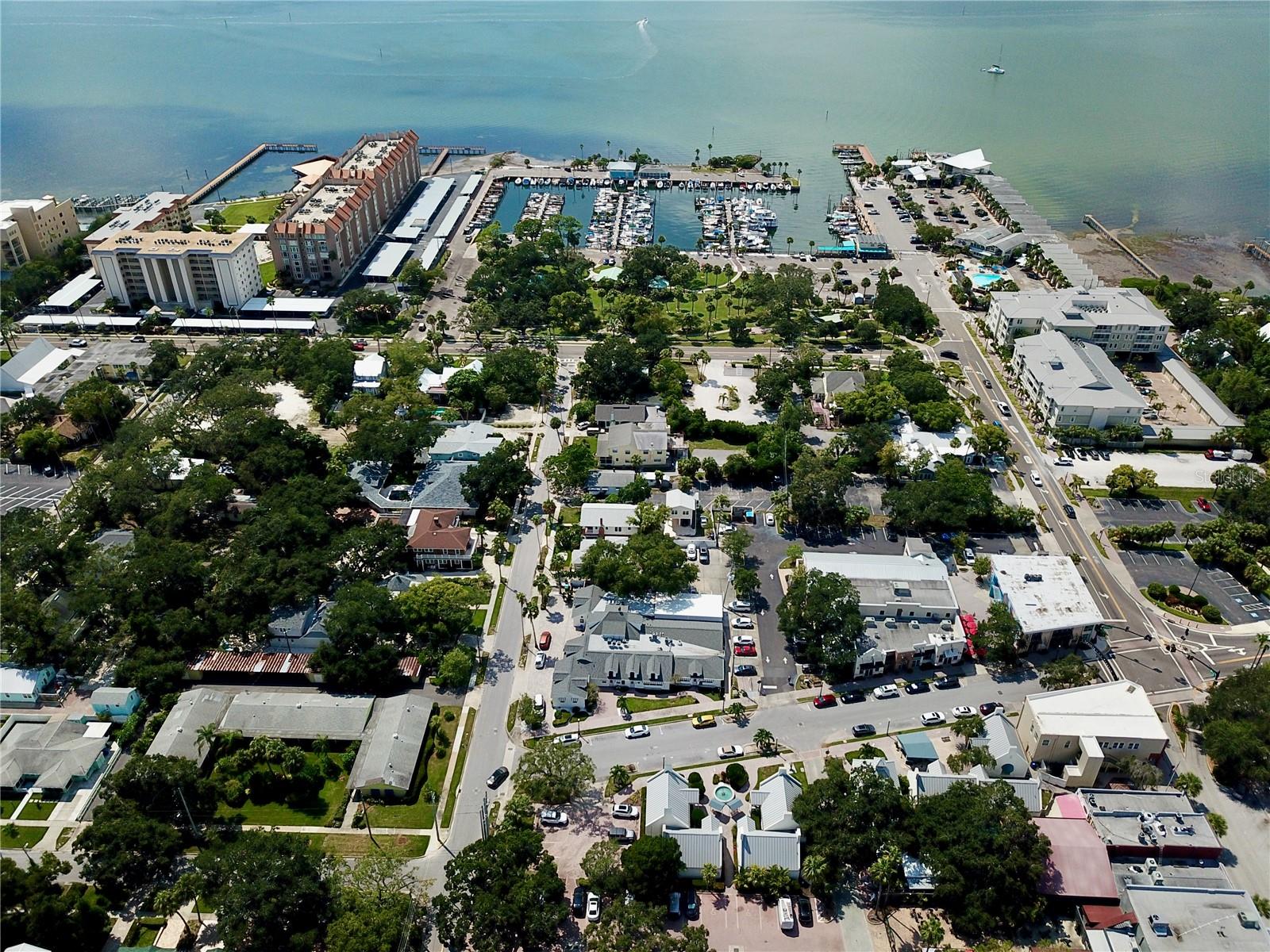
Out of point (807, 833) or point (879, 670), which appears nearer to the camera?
point (807, 833)

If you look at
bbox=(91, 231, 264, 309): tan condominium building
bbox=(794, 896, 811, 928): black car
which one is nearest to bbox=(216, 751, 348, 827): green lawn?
bbox=(794, 896, 811, 928): black car

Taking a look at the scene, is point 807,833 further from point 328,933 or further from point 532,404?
point 532,404

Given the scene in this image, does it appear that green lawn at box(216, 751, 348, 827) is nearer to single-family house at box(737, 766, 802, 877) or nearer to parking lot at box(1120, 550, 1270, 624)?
single-family house at box(737, 766, 802, 877)

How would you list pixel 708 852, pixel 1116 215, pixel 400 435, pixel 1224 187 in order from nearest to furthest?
1. pixel 708 852
2. pixel 400 435
3. pixel 1116 215
4. pixel 1224 187

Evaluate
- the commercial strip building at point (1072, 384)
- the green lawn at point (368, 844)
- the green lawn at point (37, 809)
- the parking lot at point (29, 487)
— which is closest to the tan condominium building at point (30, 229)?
the parking lot at point (29, 487)

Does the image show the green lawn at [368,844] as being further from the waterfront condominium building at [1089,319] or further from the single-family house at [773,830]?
the waterfront condominium building at [1089,319]

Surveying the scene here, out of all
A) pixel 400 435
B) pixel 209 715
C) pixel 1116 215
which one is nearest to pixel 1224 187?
pixel 1116 215

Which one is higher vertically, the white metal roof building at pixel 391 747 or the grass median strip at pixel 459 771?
the white metal roof building at pixel 391 747

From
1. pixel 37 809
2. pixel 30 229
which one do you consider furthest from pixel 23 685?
pixel 30 229
